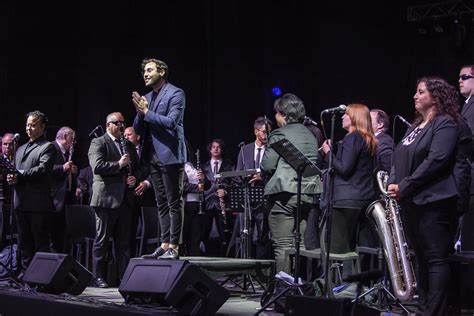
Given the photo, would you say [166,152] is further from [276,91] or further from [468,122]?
[276,91]

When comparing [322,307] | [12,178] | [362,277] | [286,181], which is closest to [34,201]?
[12,178]

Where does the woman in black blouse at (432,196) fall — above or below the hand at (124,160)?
below

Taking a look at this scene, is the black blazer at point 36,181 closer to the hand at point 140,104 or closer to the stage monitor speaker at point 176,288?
the hand at point 140,104

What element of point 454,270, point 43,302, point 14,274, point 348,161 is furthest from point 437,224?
point 14,274

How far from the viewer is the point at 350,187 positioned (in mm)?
6562

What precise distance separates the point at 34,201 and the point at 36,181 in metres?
0.22

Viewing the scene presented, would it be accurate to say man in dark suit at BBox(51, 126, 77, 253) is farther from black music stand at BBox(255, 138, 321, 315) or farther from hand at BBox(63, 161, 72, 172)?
black music stand at BBox(255, 138, 321, 315)

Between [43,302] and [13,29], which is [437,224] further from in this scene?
[13,29]

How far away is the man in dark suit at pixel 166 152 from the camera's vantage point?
6488 millimetres

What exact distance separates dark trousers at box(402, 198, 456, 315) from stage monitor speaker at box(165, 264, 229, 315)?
4.83 feet

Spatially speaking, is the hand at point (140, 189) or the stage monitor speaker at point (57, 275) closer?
the stage monitor speaker at point (57, 275)

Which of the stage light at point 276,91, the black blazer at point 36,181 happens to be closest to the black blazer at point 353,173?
the black blazer at point 36,181

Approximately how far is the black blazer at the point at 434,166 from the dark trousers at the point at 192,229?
5.35 m

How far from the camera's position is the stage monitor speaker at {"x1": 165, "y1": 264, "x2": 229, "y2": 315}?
569cm
